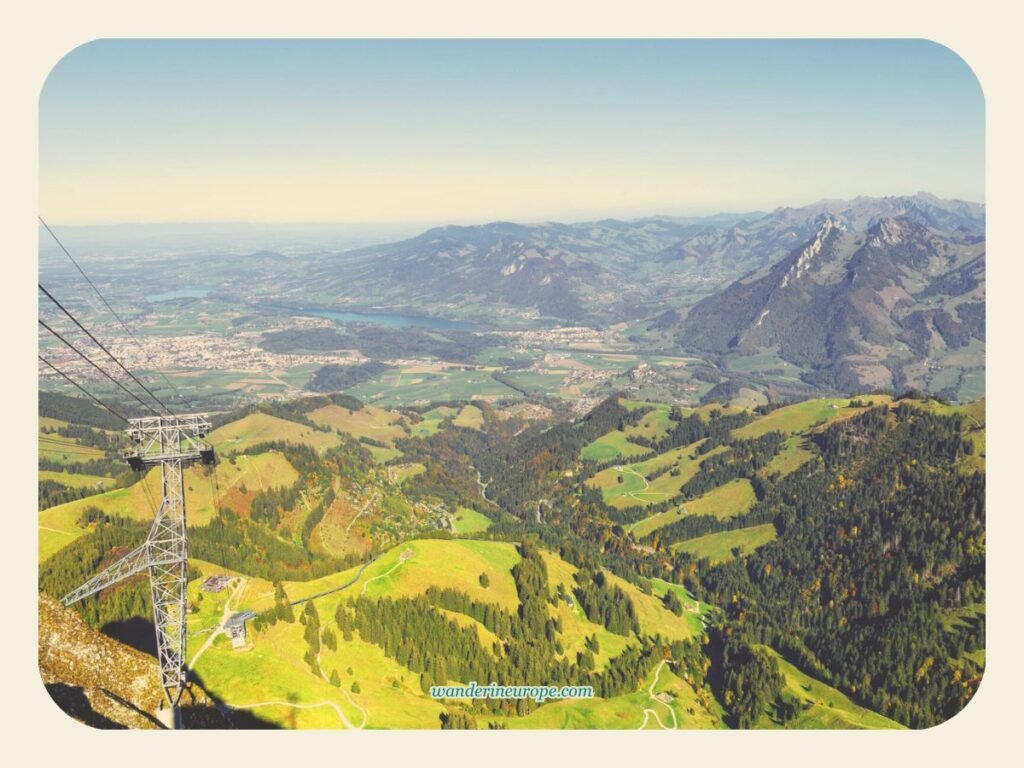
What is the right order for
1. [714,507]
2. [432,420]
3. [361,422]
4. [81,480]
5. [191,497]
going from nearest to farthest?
1. [191,497]
2. [81,480]
3. [714,507]
4. [361,422]
5. [432,420]

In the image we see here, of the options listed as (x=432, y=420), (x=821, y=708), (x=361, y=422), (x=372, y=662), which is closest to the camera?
(x=372, y=662)

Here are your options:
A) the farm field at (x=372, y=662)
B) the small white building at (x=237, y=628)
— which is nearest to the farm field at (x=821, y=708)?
the farm field at (x=372, y=662)

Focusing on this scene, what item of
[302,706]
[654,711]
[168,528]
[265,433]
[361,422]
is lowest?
[361,422]

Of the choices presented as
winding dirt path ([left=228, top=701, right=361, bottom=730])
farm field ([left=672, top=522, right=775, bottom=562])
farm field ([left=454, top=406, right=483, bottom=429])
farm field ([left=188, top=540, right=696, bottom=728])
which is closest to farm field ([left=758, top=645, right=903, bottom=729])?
farm field ([left=188, top=540, right=696, bottom=728])

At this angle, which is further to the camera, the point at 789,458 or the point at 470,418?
the point at 470,418

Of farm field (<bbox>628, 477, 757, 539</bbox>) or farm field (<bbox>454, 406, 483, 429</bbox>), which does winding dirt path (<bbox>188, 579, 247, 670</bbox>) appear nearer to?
farm field (<bbox>628, 477, 757, 539</bbox>)

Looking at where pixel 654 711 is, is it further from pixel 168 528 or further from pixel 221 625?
pixel 168 528

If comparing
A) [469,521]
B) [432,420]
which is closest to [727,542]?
[469,521]
